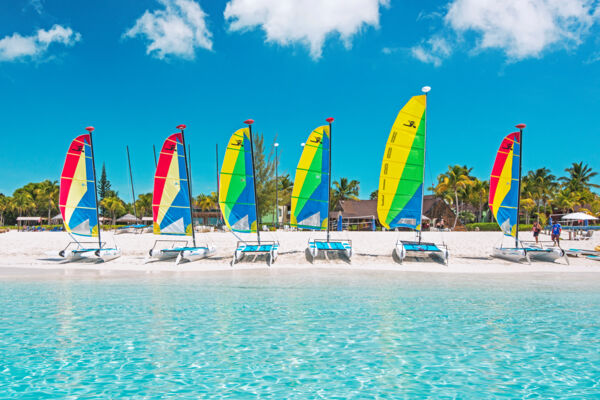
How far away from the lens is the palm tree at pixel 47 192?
279 feet

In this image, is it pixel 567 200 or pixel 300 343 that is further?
pixel 567 200

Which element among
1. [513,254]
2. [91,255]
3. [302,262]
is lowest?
[302,262]

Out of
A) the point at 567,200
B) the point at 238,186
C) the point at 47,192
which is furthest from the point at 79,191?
the point at 47,192

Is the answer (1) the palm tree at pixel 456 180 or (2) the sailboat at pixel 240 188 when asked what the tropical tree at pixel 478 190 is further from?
(2) the sailboat at pixel 240 188

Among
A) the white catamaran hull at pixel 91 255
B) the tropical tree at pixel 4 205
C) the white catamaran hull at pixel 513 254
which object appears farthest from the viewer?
the tropical tree at pixel 4 205

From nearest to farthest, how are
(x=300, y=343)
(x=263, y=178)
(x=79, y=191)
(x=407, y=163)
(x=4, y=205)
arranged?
(x=300, y=343), (x=407, y=163), (x=79, y=191), (x=263, y=178), (x=4, y=205)

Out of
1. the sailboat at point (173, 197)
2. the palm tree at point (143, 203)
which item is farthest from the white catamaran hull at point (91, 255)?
the palm tree at point (143, 203)

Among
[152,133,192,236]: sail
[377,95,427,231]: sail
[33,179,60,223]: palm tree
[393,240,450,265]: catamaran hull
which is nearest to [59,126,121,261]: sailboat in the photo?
[152,133,192,236]: sail

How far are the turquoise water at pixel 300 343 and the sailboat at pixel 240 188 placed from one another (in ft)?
27.7

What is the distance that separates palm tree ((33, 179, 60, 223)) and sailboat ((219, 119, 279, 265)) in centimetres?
7632

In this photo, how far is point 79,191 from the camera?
22.4 metres

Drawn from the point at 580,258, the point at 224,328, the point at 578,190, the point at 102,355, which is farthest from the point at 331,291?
the point at 578,190

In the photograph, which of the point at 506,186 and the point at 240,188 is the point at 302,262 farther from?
the point at 506,186

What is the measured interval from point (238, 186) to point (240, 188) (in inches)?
5.9
